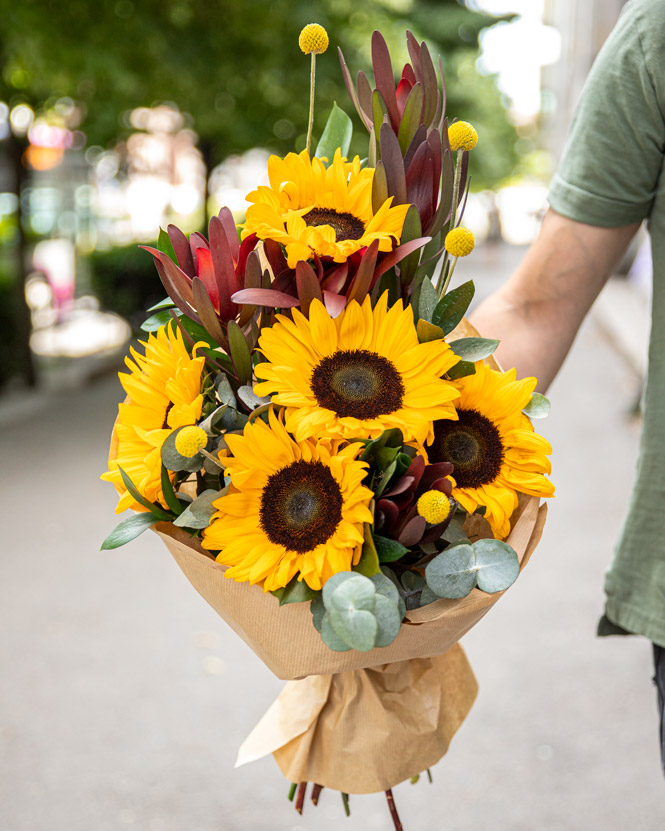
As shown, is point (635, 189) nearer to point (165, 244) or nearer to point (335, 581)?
point (165, 244)

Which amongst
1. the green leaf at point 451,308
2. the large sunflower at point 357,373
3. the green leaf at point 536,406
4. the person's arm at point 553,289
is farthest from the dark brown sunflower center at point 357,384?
the person's arm at point 553,289

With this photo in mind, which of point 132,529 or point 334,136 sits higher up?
point 334,136

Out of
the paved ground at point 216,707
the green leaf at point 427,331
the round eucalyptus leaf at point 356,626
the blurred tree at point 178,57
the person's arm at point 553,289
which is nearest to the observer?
the round eucalyptus leaf at point 356,626

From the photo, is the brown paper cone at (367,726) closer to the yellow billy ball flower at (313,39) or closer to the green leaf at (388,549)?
the green leaf at (388,549)

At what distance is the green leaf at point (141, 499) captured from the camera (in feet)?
3.08

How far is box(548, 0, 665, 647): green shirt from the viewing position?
4.60 ft

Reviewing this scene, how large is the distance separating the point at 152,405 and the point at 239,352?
0.45 ft

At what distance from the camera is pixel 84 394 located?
9.82 meters

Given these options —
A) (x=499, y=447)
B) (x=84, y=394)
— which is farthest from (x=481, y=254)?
(x=499, y=447)

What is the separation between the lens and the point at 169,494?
945 mm

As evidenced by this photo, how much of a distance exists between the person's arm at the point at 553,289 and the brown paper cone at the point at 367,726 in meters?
0.58

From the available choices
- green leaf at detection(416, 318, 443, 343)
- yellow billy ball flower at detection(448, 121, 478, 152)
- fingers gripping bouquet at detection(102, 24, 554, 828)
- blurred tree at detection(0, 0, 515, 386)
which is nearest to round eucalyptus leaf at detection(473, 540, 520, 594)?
fingers gripping bouquet at detection(102, 24, 554, 828)

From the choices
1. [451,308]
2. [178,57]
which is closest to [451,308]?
[451,308]

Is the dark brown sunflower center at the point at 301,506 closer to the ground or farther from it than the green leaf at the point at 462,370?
closer to the ground
